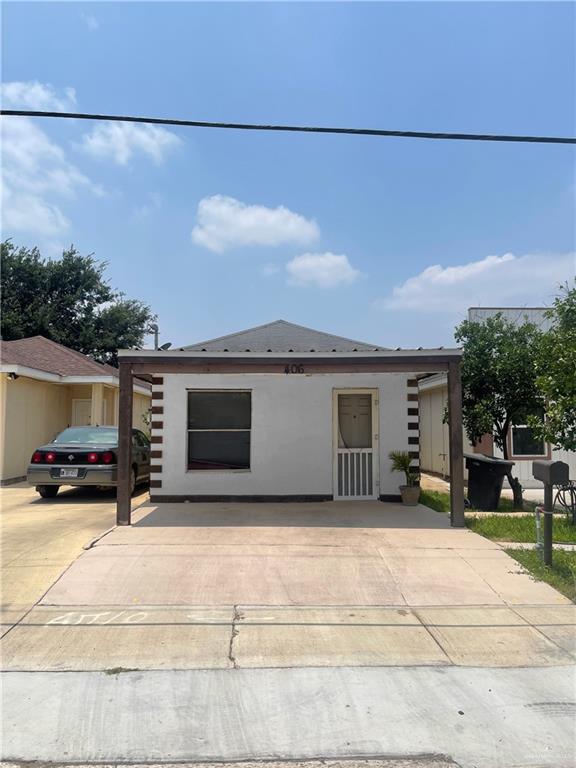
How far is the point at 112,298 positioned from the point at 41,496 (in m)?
25.0

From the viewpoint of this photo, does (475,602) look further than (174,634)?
Result: Yes

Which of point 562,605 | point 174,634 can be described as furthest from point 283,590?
point 562,605

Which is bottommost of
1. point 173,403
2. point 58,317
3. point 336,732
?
point 336,732

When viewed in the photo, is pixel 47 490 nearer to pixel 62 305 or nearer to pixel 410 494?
pixel 410 494

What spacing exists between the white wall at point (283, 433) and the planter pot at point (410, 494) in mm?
587

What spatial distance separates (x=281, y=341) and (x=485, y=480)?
5394 millimetres

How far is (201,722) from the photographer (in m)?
3.53

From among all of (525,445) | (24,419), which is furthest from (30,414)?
(525,445)

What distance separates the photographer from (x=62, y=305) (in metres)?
32.7

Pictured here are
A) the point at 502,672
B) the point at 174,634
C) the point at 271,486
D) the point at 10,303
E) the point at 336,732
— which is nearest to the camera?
the point at 336,732

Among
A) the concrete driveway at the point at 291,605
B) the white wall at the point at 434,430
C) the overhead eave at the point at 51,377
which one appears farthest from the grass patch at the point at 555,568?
the overhead eave at the point at 51,377

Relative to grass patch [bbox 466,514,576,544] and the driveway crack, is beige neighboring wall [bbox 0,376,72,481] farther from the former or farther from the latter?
grass patch [bbox 466,514,576,544]

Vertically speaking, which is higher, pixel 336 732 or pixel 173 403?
pixel 173 403

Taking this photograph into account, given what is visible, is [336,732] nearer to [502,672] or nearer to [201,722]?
[201,722]
